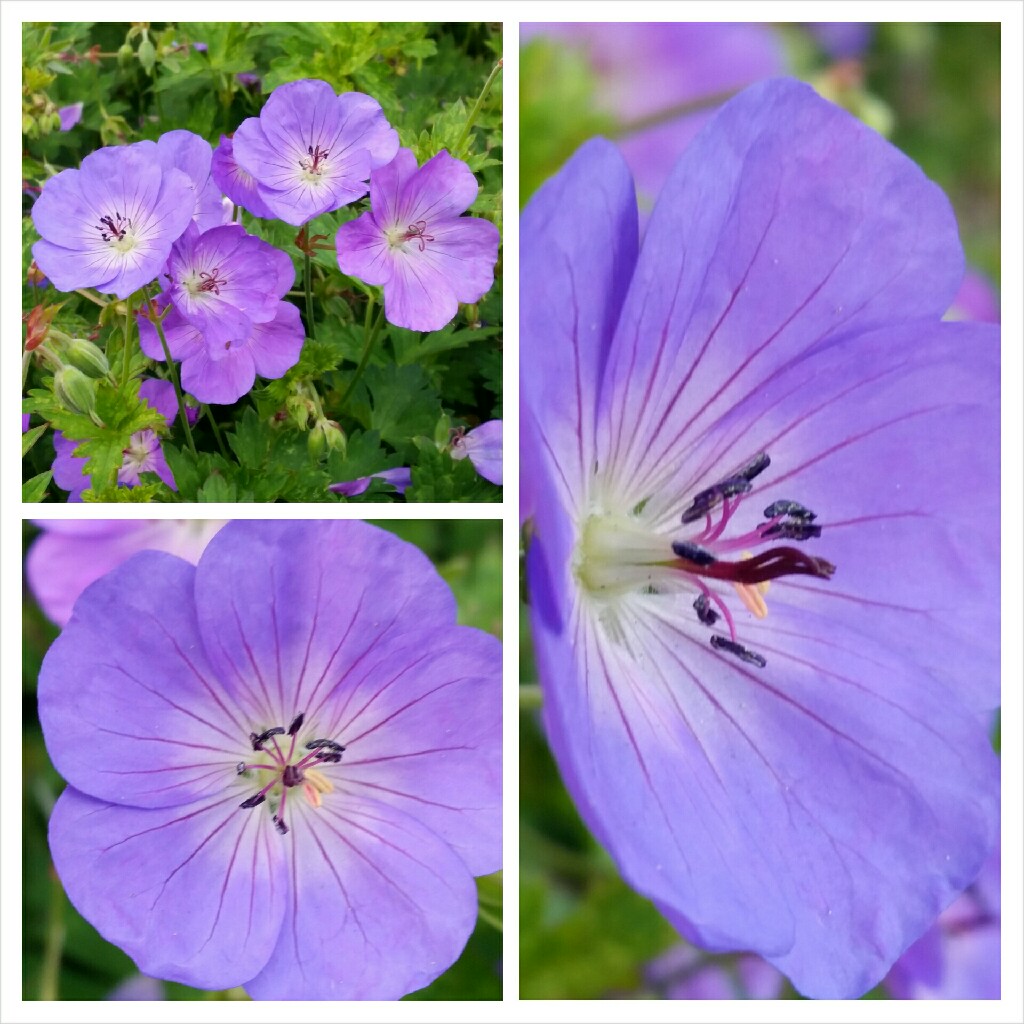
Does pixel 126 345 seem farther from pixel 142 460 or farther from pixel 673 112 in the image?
pixel 673 112

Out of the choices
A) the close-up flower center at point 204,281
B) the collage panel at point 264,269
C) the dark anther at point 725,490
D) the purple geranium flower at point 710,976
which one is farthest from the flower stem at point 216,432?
the purple geranium flower at point 710,976

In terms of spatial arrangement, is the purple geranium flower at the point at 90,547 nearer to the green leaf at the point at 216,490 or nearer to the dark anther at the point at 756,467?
the green leaf at the point at 216,490

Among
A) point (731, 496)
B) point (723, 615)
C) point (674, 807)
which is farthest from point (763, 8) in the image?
point (674, 807)

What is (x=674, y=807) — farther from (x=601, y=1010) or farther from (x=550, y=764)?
(x=601, y=1010)

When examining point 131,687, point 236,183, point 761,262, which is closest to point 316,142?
point 236,183

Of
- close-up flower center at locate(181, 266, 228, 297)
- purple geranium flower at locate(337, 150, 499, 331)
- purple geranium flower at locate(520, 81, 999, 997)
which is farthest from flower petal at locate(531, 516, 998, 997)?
close-up flower center at locate(181, 266, 228, 297)

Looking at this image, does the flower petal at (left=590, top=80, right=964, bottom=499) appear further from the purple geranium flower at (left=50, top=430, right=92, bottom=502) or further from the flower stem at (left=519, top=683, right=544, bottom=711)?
the purple geranium flower at (left=50, top=430, right=92, bottom=502)
